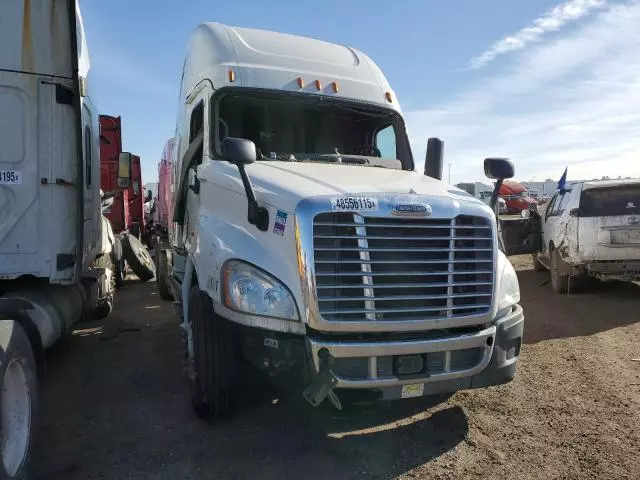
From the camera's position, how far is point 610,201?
866cm

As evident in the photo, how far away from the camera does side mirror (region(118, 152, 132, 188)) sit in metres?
7.33

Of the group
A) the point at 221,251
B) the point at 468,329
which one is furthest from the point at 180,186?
the point at 468,329

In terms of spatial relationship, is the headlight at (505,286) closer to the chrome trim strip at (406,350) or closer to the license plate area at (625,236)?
the chrome trim strip at (406,350)

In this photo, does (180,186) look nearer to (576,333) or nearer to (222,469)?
(222,469)

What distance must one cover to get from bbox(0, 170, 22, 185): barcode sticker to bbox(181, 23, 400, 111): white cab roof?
1.93 m

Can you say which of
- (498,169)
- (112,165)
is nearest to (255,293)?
(498,169)

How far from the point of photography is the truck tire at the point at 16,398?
3.17 metres

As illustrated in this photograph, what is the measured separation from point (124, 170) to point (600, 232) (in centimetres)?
732

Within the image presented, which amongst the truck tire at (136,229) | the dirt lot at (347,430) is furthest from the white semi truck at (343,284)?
the truck tire at (136,229)

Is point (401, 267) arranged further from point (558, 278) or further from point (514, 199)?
point (514, 199)

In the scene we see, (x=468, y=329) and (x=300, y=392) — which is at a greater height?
(x=468, y=329)

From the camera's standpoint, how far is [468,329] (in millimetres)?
3889

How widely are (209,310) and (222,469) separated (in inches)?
43.3

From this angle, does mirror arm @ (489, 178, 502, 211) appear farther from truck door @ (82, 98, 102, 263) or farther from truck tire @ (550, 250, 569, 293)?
truck tire @ (550, 250, 569, 293)
